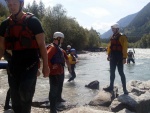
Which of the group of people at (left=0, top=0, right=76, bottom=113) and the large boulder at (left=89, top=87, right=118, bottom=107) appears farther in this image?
the large boulder at (left=89, top=87, right=118, bottom=107)

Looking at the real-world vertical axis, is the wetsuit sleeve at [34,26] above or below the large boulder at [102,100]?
above

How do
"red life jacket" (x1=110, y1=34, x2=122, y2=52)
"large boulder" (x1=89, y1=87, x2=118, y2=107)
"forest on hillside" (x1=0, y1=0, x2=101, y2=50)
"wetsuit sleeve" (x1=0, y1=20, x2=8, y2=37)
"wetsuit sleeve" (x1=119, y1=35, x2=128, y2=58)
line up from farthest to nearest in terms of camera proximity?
Answer: "forest on hillside" (x1=0, y1=0, x2=101, y2=50)
"large boulder" (x1=89, y1=87, x2=118, y2=107)
"red life jacket" (x1=110, y1=34, x2=122, y2=52)
"wetsuit sleeve" (x1=119, y1=35, x2=128, y2=58)
"wetsuit sleeve" (x1=0, y1=20, x2=8, y2=37)

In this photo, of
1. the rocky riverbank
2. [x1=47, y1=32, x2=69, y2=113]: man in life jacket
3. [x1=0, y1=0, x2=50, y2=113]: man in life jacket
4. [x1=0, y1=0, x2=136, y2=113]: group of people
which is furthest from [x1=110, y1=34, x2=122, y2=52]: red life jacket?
[x1=0, y1=0, x2=50, y2=113]: man in life jacket

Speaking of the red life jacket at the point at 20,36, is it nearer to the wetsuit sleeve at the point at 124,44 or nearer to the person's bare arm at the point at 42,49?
the person's bare arm at the point at 42,49

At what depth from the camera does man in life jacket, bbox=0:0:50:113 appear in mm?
4086

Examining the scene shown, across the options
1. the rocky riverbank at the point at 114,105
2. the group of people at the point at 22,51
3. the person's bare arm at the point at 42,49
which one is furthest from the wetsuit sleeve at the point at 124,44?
the person's bare arm at the point at 42,49

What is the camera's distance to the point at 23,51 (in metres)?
4.14

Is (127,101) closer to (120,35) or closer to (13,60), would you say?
(120,35)

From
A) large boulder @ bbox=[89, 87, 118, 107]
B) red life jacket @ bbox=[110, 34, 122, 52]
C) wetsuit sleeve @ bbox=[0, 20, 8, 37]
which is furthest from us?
large boulder @ bbox=[89, 87, 118, 107]

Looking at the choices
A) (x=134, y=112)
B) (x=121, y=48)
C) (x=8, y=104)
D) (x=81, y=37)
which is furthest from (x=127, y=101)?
(x=81, y=37)

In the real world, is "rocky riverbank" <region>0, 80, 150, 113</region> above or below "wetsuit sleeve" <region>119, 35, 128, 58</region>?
below

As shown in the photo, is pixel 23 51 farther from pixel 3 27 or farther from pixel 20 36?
pixel 3 27

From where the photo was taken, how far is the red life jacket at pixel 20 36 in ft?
13.4

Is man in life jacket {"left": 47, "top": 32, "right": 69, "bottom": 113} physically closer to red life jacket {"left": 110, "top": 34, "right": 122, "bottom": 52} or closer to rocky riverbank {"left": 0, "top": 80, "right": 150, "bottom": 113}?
rocky riverbank {"left": 0, "top": 80, "right": 150, "bottom": 113}
